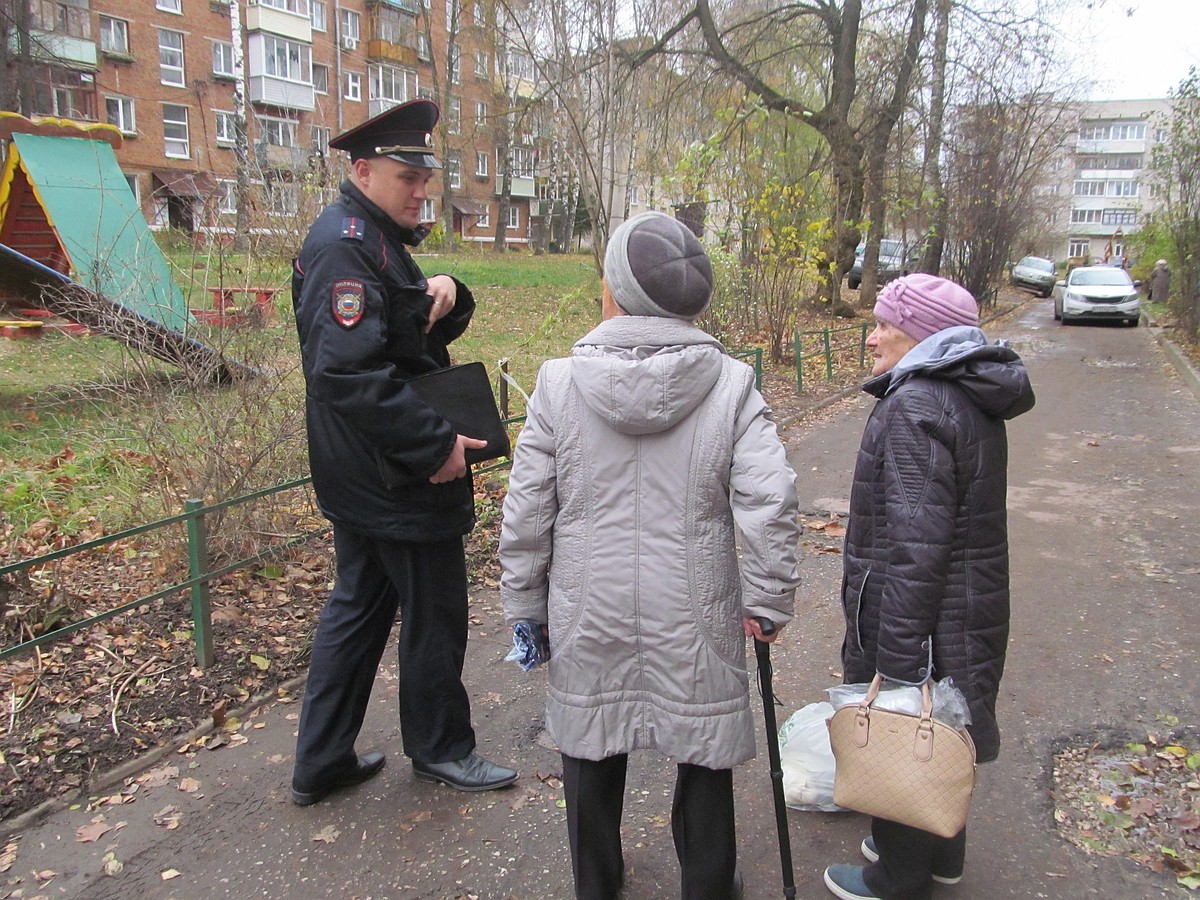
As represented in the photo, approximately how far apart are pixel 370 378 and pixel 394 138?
0.79 meters

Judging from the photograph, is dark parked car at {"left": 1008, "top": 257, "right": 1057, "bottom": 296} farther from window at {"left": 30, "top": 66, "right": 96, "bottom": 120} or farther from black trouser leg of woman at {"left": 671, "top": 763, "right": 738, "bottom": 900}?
black trouser leg of woman at {"left": 671, "top": 763, "right": 738, "bottom": 900}

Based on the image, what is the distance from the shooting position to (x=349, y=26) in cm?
4506

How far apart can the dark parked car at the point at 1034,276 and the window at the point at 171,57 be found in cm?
3396

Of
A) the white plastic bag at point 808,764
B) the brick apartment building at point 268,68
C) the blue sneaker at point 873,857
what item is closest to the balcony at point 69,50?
the brick apartment building at point 268,68

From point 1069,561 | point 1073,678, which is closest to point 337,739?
point 1073,678

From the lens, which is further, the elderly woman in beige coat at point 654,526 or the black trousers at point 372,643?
the black trousers at point 372,643

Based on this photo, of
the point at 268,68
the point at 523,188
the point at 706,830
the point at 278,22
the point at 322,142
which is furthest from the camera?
the point at 523,188

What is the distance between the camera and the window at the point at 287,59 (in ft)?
129

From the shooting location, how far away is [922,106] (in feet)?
60.7

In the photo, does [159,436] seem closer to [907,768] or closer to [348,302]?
[348,302]

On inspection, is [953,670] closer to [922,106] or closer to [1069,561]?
[1069,561]

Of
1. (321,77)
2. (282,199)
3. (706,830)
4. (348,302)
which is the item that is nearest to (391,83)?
(321,77)

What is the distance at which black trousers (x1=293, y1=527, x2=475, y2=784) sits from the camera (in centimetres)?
294

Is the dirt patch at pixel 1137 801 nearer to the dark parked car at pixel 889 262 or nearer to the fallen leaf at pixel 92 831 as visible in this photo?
the fallen leaf at pixel 92 831
